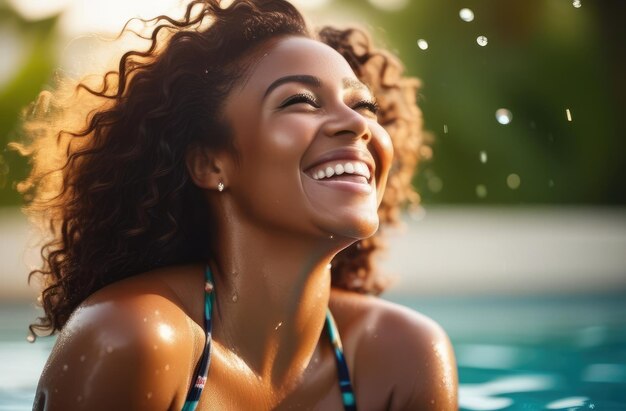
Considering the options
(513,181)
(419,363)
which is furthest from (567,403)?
(513,181)

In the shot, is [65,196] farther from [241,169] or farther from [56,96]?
[241,169]

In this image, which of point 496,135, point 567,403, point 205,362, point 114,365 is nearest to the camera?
point 114,365

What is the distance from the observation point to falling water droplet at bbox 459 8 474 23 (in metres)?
14.1

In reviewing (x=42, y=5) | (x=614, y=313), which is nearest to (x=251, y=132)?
(x=614, y=313)

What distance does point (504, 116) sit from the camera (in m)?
13.5

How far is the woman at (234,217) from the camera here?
2.80m

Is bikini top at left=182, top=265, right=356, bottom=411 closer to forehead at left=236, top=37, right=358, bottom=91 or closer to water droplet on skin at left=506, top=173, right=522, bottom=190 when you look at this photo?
forehead at left=236, top=37, right=358, bottom=91

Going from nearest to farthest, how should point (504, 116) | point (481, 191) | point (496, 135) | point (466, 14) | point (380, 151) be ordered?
1. point (380, 151)
2. point (504, 116)
3. point (481, 191)
4. point (496, 135)
5. point (466, 14)

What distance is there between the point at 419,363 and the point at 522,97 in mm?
11360

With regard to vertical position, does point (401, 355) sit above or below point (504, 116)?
above

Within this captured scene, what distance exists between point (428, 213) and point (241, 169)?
32.1ft

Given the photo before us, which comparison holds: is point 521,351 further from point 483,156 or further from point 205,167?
point 483,156

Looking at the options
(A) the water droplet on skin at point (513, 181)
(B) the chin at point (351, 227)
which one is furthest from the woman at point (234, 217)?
(A) the water droplet on skin at point (513, 181)

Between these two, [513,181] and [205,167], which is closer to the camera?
[205,167]
